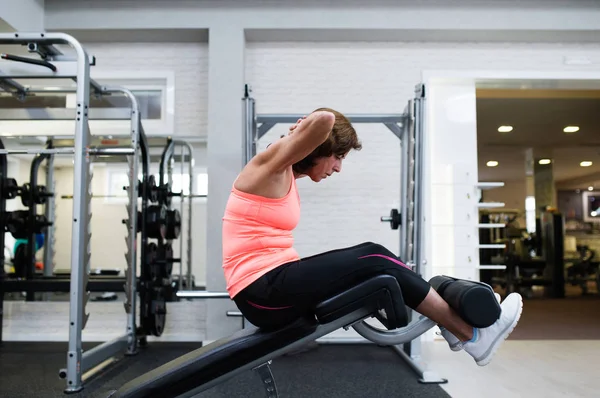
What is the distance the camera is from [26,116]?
134 inches

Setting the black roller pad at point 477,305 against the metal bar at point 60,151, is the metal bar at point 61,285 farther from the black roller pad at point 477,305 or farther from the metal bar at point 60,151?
the black roller pad at point 477,305

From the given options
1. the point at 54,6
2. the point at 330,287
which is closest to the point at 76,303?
the point at 330,287

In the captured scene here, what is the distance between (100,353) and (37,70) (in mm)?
1700

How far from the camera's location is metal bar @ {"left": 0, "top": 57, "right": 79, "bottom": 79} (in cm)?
277

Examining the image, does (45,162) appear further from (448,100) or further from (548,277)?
(548,277)

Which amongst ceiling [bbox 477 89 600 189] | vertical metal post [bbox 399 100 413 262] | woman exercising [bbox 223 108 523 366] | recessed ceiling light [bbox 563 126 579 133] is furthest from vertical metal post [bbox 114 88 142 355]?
recessed ceiling light [bbox 563 126 579 133]

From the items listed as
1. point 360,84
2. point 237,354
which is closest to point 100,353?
point 237,354

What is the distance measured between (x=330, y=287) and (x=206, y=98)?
3.14 meters

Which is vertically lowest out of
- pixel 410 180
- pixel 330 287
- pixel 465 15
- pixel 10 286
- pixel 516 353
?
pixel 516 353

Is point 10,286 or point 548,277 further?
point 548,277

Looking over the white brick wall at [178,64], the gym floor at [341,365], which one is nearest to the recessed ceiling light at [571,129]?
the gym floor at [341,365]

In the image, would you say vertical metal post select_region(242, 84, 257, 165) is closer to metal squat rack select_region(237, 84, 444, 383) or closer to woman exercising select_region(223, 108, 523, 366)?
metal squat rack select_region(237, 84, 444, 383)

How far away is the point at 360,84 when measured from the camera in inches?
167

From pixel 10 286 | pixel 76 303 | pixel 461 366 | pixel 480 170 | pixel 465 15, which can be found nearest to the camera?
pixel 76 303
